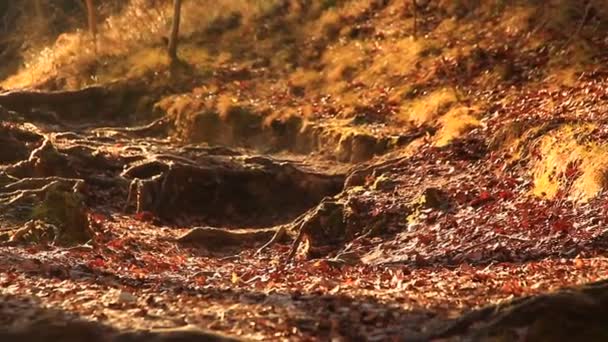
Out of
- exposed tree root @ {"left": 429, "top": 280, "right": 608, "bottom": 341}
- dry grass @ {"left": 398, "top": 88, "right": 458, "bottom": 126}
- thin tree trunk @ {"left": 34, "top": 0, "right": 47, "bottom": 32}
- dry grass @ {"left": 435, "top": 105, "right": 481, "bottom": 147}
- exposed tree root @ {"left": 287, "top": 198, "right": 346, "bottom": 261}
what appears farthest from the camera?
thin tree trunk @ {"left": 34, "top": 0, "right": 47, "bottom": 32}

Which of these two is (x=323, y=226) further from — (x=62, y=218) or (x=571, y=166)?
(x=62, y=218)

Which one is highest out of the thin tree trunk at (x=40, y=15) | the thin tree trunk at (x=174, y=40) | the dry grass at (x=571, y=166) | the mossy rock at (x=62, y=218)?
the thin tree trunk at (x=40, y=15)

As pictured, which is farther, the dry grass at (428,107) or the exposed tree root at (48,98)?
the exposed tree root at (48,98)

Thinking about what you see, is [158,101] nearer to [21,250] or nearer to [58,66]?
[58,66]

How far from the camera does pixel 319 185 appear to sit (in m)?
15.7

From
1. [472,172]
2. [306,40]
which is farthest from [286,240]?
[306,40]

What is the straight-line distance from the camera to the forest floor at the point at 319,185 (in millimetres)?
7000

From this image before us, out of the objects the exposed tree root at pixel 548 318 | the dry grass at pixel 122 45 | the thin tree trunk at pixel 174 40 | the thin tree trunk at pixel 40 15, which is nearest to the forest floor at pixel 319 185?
the exposed tree root at pixel 548 318

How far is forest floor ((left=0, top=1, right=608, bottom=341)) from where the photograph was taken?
700cm

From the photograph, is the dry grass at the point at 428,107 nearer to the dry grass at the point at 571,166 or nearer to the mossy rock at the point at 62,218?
the dry grass at the point at 571,166

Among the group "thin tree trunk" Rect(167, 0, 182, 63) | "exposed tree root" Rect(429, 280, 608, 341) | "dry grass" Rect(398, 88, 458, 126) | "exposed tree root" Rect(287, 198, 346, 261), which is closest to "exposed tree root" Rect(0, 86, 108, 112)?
"thin tree trunk" Rect(167, 0, 182, 63)

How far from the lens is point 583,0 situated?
18.5 meters

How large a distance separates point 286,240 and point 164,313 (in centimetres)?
627

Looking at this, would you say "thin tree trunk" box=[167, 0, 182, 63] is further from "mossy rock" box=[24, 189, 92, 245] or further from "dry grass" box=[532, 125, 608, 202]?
"dry grass" box=[532, 125, 608, 202]
